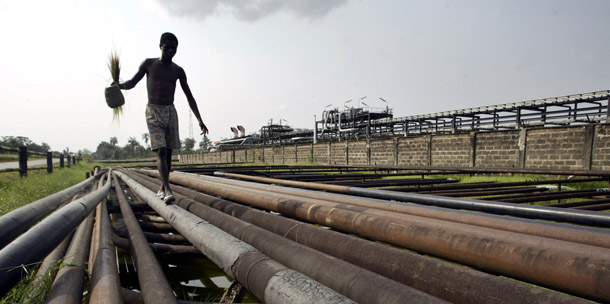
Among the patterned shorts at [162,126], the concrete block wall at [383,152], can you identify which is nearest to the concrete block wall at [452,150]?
the concrete block wall at [383,152]

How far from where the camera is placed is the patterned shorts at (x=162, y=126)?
10.5ft

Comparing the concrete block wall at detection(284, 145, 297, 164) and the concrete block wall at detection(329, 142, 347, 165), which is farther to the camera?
the concrete block wall at detection(284, 145, 297, 164)

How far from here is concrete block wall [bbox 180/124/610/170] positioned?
1050 cm

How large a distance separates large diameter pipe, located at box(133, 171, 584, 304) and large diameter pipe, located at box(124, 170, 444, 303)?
4.8 inches

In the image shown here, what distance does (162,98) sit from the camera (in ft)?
10.7

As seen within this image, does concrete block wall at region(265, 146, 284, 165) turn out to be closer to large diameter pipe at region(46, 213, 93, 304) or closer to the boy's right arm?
the boy's right arm

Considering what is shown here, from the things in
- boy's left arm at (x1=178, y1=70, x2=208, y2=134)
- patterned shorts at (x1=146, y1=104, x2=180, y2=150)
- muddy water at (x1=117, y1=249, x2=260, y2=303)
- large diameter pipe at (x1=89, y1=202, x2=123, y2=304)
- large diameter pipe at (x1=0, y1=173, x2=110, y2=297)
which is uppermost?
boy's left arm at (x1=178, y1=70, x2=208, y2=134)

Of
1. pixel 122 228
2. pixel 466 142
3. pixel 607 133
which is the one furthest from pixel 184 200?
pixel 466 142

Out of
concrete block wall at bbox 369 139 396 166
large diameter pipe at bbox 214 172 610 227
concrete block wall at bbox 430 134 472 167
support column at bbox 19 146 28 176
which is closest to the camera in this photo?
large diameter pipe at bbox 214 172 610 227

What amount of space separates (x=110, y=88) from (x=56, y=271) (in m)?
2.25

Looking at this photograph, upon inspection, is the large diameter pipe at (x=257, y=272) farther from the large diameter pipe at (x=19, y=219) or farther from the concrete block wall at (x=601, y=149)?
the concrete block wall at (x=601, y=149)

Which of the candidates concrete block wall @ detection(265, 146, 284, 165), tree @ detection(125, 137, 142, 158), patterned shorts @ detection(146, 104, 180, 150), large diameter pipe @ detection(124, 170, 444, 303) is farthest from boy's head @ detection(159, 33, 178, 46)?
tree @ detection(125, 137, 142, 158)

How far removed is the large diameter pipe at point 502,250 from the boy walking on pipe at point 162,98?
2185mm

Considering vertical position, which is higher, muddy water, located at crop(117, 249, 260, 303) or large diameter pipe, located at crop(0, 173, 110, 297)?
large diameter pipe, located at crop(0, 173, 110, 297)
